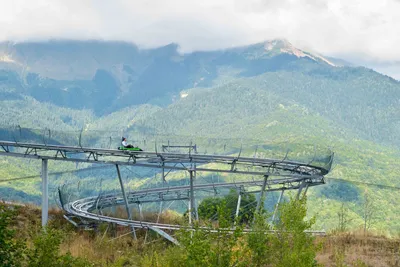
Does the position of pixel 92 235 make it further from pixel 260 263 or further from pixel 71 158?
pixel 260 263

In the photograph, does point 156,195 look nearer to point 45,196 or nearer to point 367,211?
point 45,196

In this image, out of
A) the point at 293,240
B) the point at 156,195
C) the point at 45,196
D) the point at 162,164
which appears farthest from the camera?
the point at 156,195

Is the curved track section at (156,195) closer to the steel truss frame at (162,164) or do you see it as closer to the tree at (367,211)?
the steel truss frame at (162,164)

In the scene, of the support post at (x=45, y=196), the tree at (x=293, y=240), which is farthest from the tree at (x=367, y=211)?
the support post at (x=45, y=196)

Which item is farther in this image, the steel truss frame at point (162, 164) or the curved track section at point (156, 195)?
A: the curved track section at point (156, 195)

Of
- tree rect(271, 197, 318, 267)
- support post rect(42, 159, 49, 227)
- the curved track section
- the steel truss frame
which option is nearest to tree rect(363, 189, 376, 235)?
the steel truss frame

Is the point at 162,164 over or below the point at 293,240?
over

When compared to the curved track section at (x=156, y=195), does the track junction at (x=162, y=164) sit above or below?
above

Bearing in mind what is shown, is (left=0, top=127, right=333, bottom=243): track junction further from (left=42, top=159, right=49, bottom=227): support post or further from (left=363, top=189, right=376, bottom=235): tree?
(left=363, top=189, right=376, bottom=235): tree

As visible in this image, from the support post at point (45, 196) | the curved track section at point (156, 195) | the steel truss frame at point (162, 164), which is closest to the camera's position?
the steel truss frame at point (162, 164)

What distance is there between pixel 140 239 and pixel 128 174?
7359 mm

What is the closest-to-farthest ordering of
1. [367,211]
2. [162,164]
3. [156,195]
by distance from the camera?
[162,164]
[156,195]
[367,211]

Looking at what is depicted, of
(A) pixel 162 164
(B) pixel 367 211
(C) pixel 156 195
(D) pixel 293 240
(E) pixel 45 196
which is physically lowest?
(B) pixel 367 211

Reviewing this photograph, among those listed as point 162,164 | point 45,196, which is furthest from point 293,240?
point 45,196
